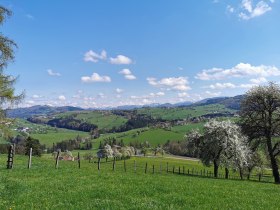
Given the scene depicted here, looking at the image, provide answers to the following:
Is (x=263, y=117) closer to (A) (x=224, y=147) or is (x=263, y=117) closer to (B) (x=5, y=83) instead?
(A) (x=224, y=147)

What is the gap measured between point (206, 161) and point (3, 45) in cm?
5663

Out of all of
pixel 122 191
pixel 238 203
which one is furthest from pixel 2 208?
pixel 238 203

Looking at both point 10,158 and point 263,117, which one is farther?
point 263,117

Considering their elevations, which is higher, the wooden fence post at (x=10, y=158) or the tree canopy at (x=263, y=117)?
the tree canopy at (x=263, y=117)

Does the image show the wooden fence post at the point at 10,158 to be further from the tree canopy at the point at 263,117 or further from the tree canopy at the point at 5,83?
the tree canopy at the point at 263,117

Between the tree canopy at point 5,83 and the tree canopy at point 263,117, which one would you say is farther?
the tree canopy at point 263,117

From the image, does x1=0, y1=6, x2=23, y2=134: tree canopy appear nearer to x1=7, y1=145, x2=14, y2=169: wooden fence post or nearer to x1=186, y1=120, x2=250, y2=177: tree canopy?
x1=7, y1=145, x2=14, y2=169: wooden fence post

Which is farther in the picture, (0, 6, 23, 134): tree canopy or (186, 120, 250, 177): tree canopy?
(186, 120, 250, 177): tree canopy

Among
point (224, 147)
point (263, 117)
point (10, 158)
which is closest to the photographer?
point (10, 158)

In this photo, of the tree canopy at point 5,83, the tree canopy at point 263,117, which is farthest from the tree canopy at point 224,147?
the tree canopy at point 5,83

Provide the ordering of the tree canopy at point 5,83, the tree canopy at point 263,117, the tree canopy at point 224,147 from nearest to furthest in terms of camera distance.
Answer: the tree canopy at point 5,83
the tree canopy at point 263,117
the tree canopy at point 224,147

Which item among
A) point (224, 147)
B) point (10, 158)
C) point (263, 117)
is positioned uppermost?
point (263, 117)

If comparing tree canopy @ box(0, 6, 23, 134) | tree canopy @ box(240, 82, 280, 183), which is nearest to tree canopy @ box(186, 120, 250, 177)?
tree canopy @ box(240, 82, 280, 183)

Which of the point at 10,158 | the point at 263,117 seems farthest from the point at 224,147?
the point at 10,158
